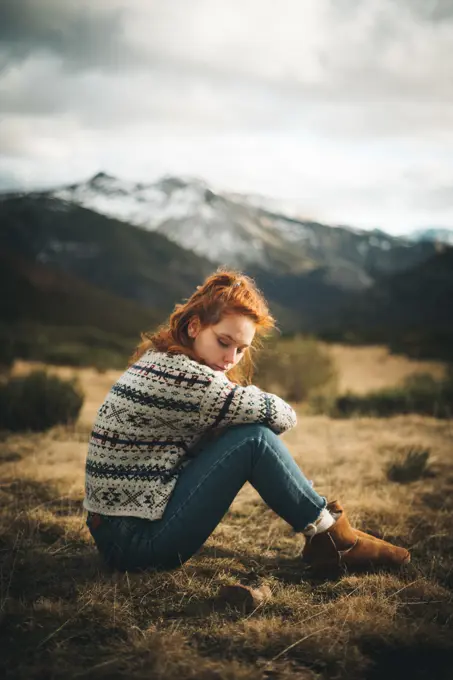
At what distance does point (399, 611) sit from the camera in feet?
6.61

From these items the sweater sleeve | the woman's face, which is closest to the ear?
the woman's face

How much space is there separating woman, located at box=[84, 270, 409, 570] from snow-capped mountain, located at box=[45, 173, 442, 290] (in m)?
88.8

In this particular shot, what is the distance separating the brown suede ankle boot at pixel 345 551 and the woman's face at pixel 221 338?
778mm

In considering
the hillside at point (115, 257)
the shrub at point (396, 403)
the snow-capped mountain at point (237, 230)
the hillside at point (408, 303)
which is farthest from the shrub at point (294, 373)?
the snow-capped mountain at point (237, 230)

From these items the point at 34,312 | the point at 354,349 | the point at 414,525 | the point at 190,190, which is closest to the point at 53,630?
the point at 414,525

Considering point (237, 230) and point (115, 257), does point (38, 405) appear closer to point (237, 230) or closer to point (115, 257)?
point (115, 257)

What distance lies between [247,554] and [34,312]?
1116 inches

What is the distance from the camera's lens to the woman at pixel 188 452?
6.45ft

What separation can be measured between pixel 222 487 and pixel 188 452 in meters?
0.25

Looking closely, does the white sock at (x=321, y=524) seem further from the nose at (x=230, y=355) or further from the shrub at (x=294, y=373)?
the shrub at (x=294, y=373)

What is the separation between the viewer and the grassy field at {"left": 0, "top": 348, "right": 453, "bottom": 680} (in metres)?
1.62

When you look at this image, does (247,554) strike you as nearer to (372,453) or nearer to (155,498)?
(155,498)

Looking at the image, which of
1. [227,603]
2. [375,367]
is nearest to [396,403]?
[227,603]

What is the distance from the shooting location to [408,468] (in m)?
3.81
